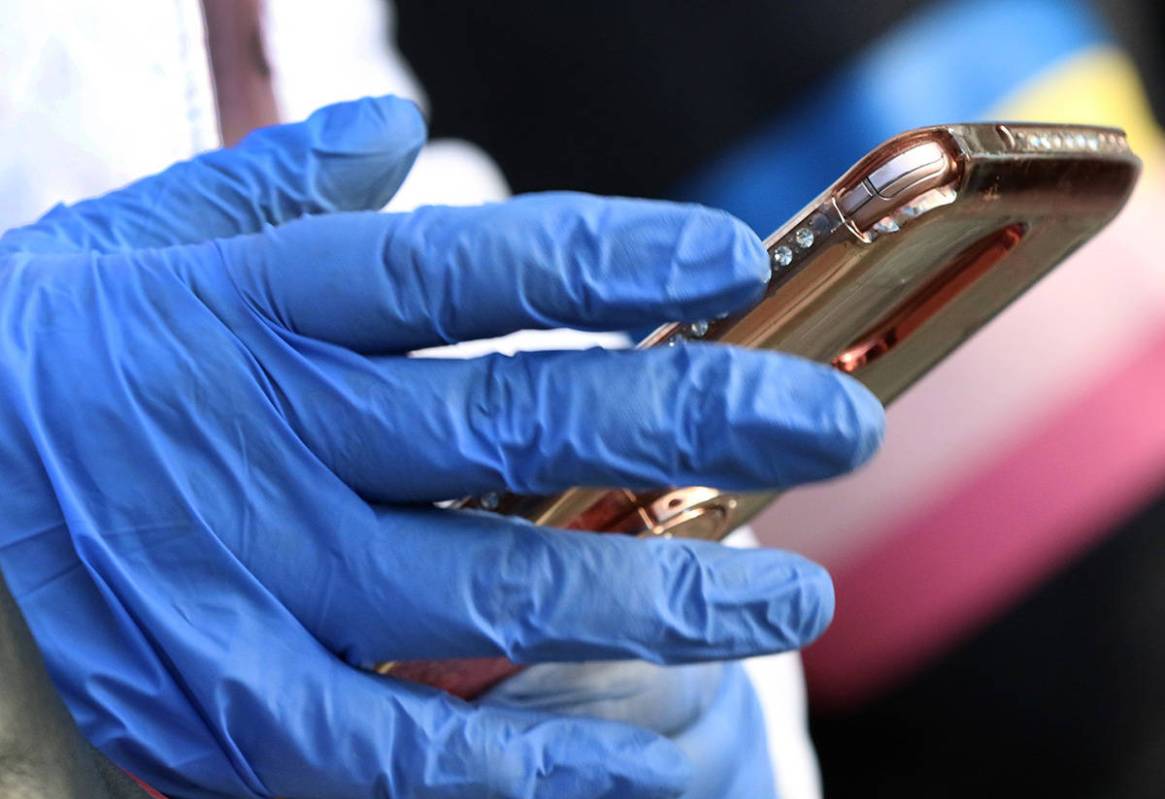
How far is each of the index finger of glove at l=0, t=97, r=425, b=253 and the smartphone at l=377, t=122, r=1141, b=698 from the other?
0.83 ft

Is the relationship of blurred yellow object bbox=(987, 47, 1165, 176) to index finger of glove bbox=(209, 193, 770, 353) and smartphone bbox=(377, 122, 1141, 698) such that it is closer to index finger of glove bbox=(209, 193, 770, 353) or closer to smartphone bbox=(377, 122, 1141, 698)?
smartphone bbox=(377, 122, 1141, 698)

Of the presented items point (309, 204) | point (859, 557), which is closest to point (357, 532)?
point (309, 204)

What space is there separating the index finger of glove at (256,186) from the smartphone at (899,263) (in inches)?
10.0

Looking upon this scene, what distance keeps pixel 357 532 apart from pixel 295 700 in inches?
3.7

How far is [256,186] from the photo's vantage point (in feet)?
2.37

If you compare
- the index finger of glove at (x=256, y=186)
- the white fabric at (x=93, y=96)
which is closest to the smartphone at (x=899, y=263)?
the index finger of glove at (x=256, y=186)

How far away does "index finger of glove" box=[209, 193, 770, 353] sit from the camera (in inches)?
20.4

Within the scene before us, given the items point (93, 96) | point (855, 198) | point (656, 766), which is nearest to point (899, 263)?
point (855, 198)

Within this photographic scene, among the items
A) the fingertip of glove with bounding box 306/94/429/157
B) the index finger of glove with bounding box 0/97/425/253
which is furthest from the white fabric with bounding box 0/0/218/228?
the fingertip of glove with bounding box 306/94/429/157

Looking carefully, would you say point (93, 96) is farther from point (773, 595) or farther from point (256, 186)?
point (773, 595)

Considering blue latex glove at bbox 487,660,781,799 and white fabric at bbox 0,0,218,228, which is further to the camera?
white fabric at bbox 0,0,218,228

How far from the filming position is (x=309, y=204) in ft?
2.41

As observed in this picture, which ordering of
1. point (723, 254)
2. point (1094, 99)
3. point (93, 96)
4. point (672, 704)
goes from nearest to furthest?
point (723, 254) < point (672, 704) < point (93, 96) < point (1094, 99)

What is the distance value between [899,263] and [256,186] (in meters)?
0.43
